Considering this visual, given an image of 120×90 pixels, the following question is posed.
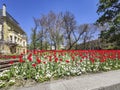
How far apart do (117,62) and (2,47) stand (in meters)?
29.6

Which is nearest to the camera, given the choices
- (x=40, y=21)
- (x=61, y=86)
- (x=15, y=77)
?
(x=61, y=86)

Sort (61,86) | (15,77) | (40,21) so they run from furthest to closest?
(40,21) → (15,77) → (61,86)

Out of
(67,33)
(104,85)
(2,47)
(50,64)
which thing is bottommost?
(104,85)

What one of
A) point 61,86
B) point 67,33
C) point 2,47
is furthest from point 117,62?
point 67,33

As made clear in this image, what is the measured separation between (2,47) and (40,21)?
444 inches

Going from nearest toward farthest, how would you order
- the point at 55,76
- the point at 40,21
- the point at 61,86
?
the point at 61,86
the point at 55,76
the point at 40,21

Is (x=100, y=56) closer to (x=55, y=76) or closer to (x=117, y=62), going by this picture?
(x=117, y=62)

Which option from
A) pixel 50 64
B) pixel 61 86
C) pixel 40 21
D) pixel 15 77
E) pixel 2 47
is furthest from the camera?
pixel 40 21

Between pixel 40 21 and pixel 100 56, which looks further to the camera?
pixel 40 21

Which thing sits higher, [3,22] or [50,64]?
[3,22]

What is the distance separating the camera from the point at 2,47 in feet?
109

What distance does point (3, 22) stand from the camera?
33.9 m

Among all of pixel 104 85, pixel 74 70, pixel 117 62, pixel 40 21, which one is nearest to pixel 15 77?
pixel 74 70

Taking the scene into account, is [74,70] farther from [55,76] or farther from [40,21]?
[40,21]
